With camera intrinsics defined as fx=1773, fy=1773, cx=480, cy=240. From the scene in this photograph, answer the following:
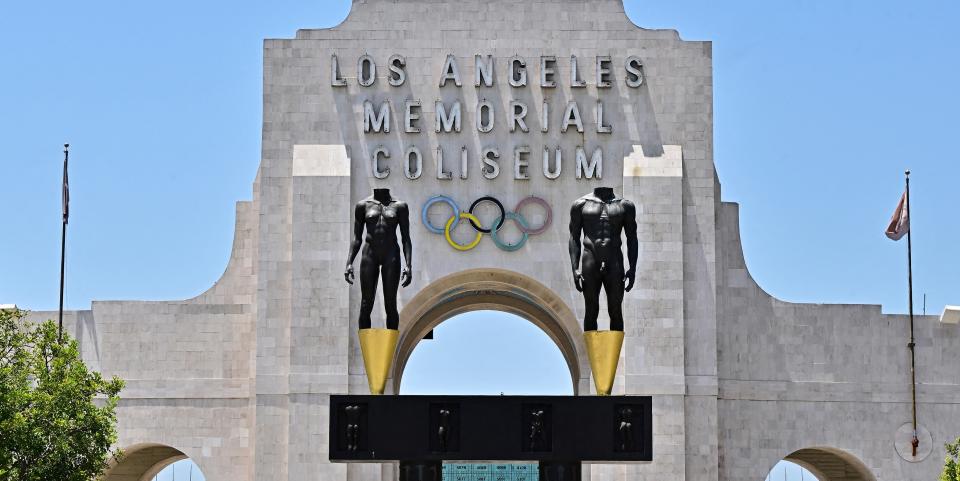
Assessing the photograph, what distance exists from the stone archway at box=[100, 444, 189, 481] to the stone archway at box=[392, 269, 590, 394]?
8.58m

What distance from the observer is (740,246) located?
5872 cm

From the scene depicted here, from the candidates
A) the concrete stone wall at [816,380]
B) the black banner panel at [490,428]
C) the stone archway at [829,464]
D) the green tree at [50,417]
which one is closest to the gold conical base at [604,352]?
the black banner panel at [490,428]

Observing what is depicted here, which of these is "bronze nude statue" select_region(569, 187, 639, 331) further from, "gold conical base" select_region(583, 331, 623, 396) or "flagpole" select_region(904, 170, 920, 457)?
"flagpole" select_region(904, 170, 920, 457)

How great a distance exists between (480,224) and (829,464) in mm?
16997

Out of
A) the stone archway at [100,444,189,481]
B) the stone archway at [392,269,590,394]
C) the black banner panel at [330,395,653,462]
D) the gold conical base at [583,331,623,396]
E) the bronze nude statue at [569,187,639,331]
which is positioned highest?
the stone archway at [392,269,590,394]

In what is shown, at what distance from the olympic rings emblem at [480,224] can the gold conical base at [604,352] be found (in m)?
18.0

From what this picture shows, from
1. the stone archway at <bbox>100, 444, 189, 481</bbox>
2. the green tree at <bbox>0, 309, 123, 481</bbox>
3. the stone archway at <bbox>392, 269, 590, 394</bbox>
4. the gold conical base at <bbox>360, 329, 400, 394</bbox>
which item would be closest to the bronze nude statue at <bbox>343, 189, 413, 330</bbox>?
the gold conical base at <bbox>360, 329, 400, 394</bbox>

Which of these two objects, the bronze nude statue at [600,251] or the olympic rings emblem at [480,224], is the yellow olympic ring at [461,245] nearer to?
the olympic rings emblem at [480,224]

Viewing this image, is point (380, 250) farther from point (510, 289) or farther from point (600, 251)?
point (510, 289)

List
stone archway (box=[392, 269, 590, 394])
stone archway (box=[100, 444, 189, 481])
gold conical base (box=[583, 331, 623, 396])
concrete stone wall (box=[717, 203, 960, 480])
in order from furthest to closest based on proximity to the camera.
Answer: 1. stone archway (box=[100, 444, 189, 481])
2. concrete stone wall (box=[717, 203, 960, 480])
3. stone archway (box=[392, 269, 590, 394])
4. gold conical base (box=[583, 331, 623, 396])

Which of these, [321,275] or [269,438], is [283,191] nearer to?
[321,275]

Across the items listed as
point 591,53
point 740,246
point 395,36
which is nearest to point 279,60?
point 395,36

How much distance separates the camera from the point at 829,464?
2527 inches

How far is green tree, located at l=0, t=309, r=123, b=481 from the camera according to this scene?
46844 mm
